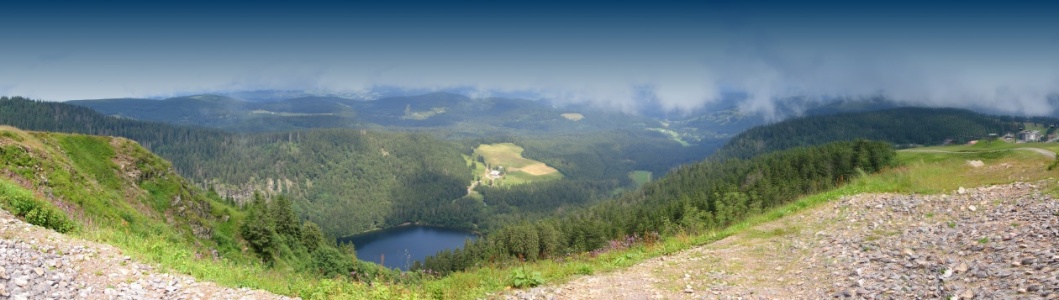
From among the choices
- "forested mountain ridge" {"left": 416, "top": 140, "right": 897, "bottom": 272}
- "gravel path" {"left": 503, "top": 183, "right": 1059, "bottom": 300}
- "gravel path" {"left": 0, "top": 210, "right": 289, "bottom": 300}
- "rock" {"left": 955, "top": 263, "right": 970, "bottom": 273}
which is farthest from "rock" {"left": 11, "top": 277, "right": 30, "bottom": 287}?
"forested mountain ridge" {"left": 416, "top": 140, "right": 897, "bottom": 272}

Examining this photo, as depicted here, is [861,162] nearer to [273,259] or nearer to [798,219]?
[798,219]

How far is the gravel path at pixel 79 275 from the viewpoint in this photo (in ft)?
33.2

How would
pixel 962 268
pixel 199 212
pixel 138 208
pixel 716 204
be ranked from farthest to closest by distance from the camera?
pixel 716 204
pixel 199 212
pixel 138 208
pixel 962 268

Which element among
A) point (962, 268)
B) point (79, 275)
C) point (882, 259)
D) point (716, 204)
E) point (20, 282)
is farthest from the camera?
point (716, 204)

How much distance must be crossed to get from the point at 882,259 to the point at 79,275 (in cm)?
2100

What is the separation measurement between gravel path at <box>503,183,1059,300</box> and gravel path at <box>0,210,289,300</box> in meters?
8.26

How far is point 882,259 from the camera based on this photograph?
12.5 metres

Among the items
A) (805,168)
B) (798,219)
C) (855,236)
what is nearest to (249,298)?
(855,236)

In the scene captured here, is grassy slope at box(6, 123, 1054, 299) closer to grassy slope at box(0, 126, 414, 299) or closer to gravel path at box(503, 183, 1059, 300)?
grassy slope at box(0, 126, 414, 299)

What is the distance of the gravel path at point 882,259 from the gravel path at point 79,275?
8257mm

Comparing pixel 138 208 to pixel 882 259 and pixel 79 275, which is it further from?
pixel 882 259

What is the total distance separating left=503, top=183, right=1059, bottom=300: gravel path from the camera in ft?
32.2

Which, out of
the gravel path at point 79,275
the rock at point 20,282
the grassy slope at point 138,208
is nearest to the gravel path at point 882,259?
the grassy slope at point 138,208

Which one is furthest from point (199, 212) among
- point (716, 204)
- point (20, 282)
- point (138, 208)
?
point (716, 204)
